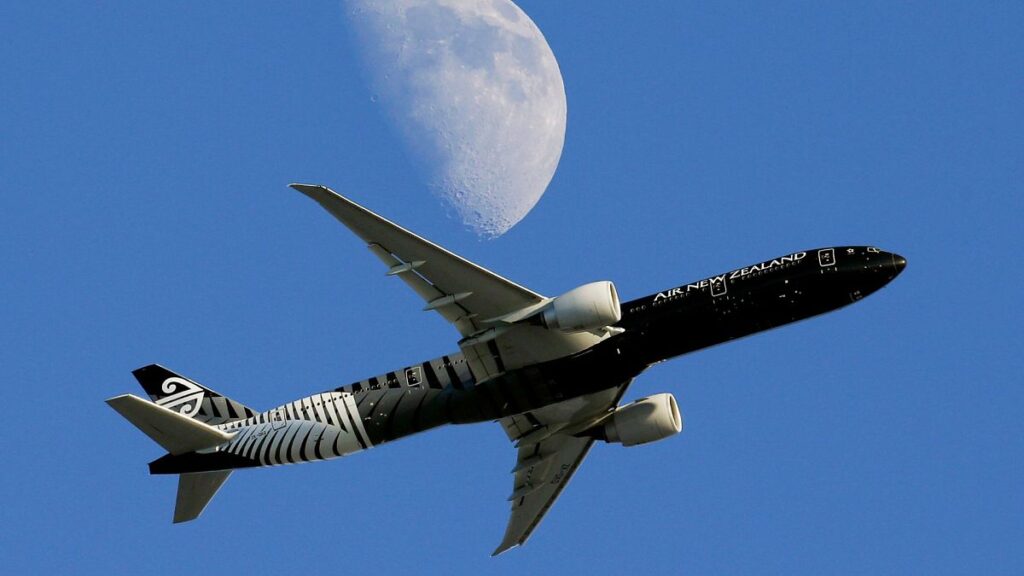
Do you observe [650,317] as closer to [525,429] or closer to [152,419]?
[525,429]

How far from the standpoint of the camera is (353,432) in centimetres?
5538

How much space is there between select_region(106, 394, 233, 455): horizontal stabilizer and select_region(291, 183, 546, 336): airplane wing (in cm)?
1028

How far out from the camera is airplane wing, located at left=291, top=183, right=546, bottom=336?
48094 mm

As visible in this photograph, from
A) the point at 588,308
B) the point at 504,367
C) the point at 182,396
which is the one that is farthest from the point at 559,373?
the point at 182,396

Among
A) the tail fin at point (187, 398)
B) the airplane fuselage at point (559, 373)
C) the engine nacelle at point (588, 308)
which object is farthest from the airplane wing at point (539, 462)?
A: the tail fin at point (187, 398)

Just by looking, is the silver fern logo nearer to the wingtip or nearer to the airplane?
the airplane

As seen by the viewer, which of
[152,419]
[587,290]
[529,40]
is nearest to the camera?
[587,290]

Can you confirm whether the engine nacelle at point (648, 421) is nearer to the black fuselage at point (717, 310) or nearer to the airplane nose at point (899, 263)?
the black fuselage at point (717, 310)

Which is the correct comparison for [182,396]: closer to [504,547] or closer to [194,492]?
[194,492]

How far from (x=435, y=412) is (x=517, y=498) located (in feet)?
27.3

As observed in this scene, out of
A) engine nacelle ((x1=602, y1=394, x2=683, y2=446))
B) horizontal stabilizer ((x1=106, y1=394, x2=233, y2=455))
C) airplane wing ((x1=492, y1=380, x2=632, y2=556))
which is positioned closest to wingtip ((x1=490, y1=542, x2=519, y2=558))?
airplane wing ((x1=492, y1=380, x2=632, y2=556))

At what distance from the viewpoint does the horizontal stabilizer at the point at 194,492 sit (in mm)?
57344

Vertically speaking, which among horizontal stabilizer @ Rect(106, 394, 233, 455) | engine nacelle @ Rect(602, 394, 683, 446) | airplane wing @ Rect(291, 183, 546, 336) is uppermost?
airplane wing @ Rect(291, 183, 546, 336)

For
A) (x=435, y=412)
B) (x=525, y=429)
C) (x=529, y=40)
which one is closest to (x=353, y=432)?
(x=435, y=412)
